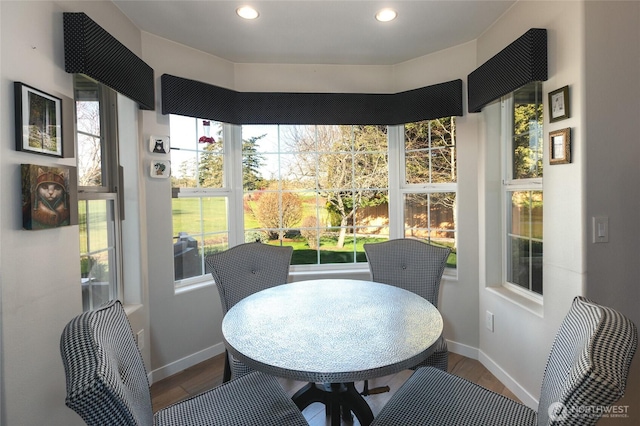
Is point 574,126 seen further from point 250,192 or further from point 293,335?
point 250,192

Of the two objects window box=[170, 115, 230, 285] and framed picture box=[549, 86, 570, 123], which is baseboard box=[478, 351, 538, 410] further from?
window box=[170, 115, 230, 285]

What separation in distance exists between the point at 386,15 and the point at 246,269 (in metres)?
1.86

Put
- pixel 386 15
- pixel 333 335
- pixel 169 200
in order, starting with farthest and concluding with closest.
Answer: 1. pixel 169 200
2. pixel 386 15
3. pixel 333 335

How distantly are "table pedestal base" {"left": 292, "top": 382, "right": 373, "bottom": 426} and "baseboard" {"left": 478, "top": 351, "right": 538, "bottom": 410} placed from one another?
3.69ft

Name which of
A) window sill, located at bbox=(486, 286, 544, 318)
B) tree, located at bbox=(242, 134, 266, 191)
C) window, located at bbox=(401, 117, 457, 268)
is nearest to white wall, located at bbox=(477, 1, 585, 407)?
window sill, located at bbox=(486, 286, 544, 318)

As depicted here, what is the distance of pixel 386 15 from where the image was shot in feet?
6.95

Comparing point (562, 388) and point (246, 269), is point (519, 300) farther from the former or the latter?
point (246, 269)

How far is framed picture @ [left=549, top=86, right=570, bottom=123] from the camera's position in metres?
1.70

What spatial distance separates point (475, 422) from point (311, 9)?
2240 millimetres

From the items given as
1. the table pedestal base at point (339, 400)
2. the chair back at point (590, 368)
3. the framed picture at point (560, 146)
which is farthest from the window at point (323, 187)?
the chair back at point (590, 368)

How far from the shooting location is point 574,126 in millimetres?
1677

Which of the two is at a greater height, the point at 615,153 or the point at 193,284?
the point at 615,153

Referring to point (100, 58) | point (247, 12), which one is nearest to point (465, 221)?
point (247, 12)

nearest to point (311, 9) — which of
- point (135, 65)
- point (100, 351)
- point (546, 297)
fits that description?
point (135, 65)
